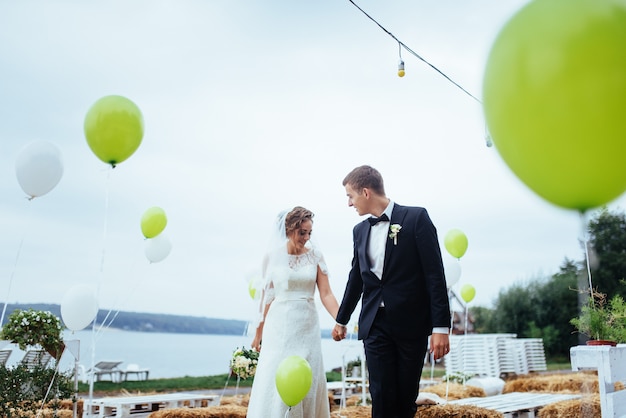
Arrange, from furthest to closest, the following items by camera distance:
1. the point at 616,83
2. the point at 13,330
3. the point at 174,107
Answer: the point at 174,107, the point at 13,330, the point at 616,83

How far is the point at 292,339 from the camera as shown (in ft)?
13.2

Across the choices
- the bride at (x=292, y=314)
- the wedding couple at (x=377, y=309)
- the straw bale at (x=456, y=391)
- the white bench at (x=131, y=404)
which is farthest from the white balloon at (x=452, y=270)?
the wedding couple at (x=377, y=309)

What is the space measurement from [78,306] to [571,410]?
15.7 feet

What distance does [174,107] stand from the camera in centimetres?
1114

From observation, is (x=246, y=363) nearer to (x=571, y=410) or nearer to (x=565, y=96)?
(x=571, y=410)

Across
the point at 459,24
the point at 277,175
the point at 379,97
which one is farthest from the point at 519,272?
the point at 459,24

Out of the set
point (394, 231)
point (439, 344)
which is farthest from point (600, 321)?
point (394, 231)

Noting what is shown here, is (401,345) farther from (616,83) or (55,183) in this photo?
(55,183)

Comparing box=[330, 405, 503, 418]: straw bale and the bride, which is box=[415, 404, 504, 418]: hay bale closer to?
box=[330, 405, 503, 418]: straw bale

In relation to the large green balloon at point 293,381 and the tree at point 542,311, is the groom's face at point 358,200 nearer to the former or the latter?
the large green balloon at point 293,381

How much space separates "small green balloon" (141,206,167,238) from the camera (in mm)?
6219

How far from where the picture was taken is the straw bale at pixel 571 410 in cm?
502

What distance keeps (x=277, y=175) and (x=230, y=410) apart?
309 inches

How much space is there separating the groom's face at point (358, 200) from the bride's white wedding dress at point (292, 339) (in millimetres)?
963
